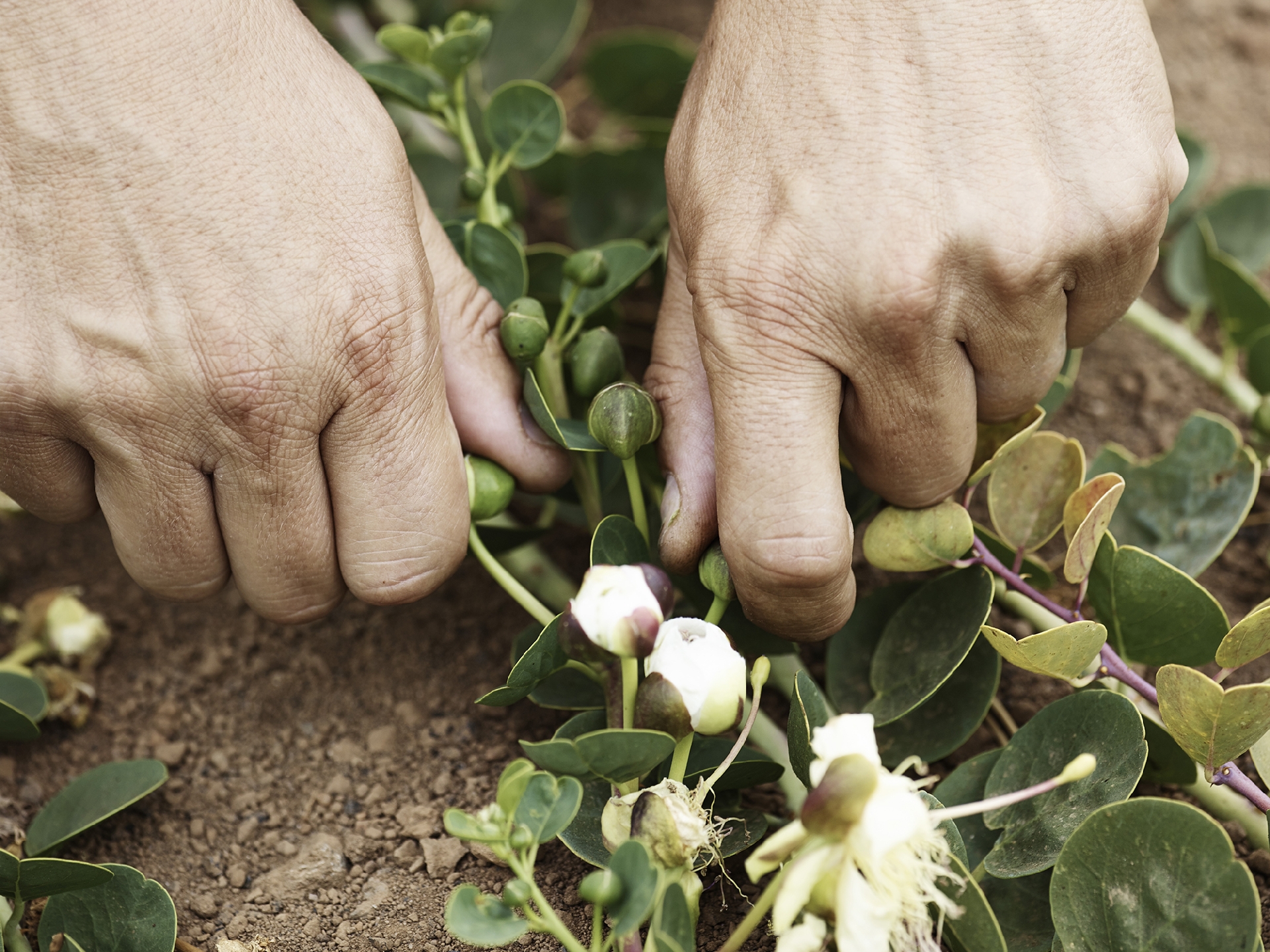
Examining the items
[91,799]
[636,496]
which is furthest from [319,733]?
[636,496]

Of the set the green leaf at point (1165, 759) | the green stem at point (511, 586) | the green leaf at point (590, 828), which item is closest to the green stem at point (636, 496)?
the green stem at point (511, 586)

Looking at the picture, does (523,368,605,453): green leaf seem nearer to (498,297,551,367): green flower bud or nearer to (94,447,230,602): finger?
(498,297,551,367): green flower bud

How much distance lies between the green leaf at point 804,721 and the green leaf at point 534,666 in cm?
18

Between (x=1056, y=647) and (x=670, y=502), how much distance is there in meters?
0.31

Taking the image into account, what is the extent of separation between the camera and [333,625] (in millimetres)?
1117

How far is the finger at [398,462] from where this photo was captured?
0.79 m

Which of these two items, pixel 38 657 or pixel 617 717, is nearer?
pixel 617 717

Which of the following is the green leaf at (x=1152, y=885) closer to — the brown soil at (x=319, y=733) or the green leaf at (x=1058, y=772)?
the green leaf at (x=1058, y=772)

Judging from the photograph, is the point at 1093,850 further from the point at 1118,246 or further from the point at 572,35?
the point at 572,35

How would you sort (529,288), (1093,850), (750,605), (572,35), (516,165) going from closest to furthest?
(1093,850), (750,605), (516,165), (529,288), (572,35)

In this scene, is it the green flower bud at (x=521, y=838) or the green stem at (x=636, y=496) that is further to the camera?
the green stem at (x=636, y=496)

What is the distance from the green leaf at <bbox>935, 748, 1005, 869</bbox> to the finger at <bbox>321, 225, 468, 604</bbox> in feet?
1.47

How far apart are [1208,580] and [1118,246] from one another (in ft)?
1.75

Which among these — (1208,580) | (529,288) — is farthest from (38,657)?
(1208,580)
